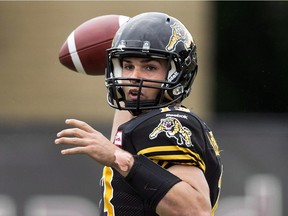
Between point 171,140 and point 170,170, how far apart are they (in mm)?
106

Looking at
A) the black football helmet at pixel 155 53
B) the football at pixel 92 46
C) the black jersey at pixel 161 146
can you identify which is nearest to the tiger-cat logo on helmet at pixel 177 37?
the black football helmet at pixel 155 53

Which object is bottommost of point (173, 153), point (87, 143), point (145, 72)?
point (173, 153)

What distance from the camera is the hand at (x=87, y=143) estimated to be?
2.99 m

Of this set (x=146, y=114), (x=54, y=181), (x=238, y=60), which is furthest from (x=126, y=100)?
(x=238, y=60)

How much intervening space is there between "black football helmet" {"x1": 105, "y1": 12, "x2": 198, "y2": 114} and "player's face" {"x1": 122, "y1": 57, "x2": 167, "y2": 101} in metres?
0.02

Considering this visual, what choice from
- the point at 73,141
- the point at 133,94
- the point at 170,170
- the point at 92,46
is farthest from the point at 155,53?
the point at 92,46

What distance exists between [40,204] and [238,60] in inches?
155

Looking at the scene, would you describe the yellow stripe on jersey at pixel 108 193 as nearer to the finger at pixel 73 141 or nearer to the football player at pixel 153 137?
the football player at pixel 153 137

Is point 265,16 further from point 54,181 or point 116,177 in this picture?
point 116,177

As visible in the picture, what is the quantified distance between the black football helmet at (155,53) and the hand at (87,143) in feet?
1.18

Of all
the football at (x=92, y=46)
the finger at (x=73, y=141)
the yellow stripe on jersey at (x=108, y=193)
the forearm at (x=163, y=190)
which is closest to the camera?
the finger at (x=73, y=141)

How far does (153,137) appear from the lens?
3229 millimetres

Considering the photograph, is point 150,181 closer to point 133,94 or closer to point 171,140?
point 171,140

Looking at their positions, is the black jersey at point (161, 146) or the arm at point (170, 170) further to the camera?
the black jersey at point (161, 146)
